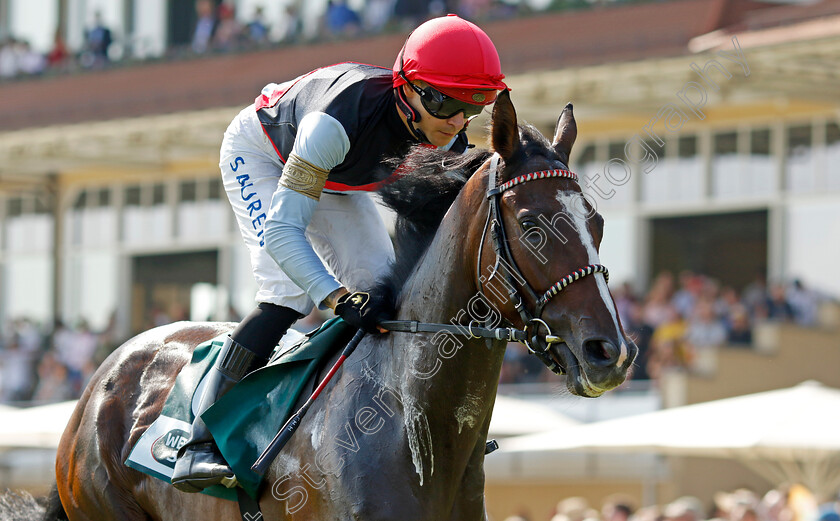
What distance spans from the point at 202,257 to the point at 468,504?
15583mm

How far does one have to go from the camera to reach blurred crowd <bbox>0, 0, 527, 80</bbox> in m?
15.1

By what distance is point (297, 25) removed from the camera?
16.8 metres

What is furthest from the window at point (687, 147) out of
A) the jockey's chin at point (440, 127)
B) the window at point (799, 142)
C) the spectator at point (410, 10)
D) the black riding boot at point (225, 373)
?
the black riding boot at point (225, 373)

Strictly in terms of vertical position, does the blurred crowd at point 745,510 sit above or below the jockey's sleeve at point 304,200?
below

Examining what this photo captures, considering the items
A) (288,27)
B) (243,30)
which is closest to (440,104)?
(288,27)

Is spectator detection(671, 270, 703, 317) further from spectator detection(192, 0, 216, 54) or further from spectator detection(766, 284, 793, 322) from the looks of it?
spectator detection(192, 0, 216, 54)

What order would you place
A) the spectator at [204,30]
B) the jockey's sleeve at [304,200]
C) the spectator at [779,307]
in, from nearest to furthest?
1. the jockey's sleeve at [304,200]
2. the spectator at [779,307]
3. the spectator at [204,30]

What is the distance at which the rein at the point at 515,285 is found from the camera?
3.23 meters

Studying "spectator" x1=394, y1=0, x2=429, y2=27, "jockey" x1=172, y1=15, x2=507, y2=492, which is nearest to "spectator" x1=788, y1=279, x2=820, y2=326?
"spectator" x1=394, y1=0, x2=429, y2=27

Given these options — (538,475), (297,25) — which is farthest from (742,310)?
(297,25)

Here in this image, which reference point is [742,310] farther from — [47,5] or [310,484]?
[47,5]

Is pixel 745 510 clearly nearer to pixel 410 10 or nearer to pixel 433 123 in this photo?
pixel 433 123

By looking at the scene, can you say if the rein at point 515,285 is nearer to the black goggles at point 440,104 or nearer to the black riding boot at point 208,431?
the black goggles at point 440,104

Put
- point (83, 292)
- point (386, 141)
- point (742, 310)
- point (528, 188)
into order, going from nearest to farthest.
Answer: point (528, 188), point (386, 141), point (742, 310), point (83, 292)
